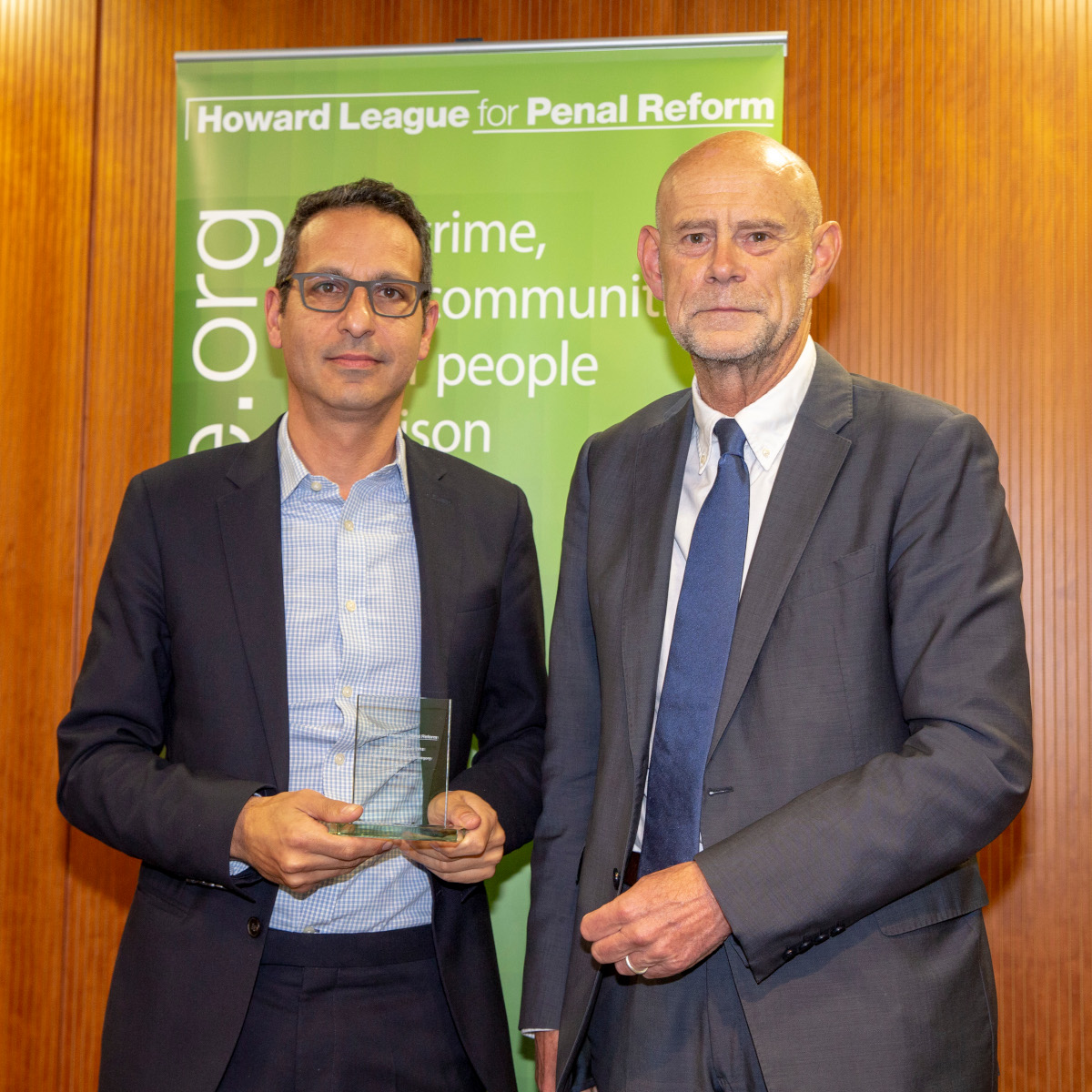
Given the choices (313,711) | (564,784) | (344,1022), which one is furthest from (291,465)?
(344,1022)

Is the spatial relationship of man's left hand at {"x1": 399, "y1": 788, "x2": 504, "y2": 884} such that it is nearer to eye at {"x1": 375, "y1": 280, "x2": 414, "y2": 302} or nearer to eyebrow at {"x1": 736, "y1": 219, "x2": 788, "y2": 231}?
eye at {"x1": 375, "y1": 280, "x2": 414, "y2": 302}

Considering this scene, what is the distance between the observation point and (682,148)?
3.12 meters

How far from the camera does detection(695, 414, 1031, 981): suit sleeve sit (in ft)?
5.37

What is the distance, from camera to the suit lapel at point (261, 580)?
6.91ft

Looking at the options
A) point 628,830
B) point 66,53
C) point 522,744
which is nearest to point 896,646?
point 628,830

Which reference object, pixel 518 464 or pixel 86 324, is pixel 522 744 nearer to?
pixel 518 464

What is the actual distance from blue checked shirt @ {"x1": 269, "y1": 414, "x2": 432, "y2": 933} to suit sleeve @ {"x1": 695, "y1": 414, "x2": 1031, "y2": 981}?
0.77m

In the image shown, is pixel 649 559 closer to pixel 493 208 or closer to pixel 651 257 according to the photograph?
pixel 651 257

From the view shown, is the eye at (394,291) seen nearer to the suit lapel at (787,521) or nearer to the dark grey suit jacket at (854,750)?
the dark grey suit jacket at (854,750)

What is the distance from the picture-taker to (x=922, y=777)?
5.45ft

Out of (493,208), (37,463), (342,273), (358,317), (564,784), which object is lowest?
(564,784)

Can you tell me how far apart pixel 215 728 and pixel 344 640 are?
30 centimetres

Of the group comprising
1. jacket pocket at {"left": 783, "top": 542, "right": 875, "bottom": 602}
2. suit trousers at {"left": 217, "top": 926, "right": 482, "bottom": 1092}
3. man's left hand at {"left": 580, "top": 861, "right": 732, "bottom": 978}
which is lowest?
suit trousers at {"left": 217, "top": 926, "right": 482, "bottom": 1092}

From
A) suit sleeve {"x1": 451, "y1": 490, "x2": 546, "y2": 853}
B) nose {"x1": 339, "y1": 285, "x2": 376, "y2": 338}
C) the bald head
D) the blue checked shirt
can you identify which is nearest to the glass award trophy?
the blue checked shirt
